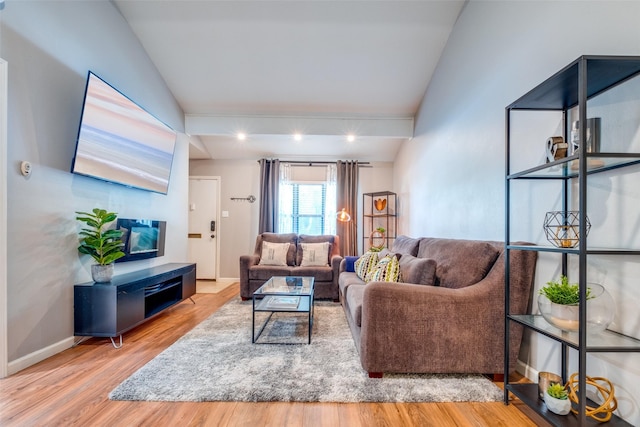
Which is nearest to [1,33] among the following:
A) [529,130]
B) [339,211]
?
[529,130]

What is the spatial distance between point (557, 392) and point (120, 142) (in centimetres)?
364

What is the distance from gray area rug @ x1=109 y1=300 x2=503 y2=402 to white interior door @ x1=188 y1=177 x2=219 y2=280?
281 centimetres

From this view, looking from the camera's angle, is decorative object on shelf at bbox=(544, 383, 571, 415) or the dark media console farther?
the dark media console

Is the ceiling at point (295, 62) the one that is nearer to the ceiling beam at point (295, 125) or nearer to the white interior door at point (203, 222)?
the ceiling beam at point (295, 125)

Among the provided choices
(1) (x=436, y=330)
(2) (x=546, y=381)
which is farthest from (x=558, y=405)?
(1) (x=436, y=330)

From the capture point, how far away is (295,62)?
3.46m

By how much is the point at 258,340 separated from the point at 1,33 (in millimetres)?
2729

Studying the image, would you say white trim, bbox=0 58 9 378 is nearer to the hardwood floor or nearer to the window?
the hardwood floor

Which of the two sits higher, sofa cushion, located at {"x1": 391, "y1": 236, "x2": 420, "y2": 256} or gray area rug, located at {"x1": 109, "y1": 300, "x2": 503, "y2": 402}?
sofa cushion, located at {"x1": 391, "y1": 236, "x2": 420, "y2": 256}

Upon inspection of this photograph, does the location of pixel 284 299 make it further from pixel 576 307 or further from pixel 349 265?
pixel 576 307

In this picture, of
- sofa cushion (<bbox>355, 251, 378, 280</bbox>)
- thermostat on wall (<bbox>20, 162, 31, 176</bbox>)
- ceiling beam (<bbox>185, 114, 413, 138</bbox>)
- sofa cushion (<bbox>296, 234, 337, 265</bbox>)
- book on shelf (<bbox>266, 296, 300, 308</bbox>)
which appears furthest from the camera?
sofa cushion (<bbox>296, 234, 337, 265</bbox>)

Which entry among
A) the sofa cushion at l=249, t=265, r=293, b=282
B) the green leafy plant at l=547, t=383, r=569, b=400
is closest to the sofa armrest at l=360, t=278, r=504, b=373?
the green leafy plant at l=547, t=383, r=569, b=400

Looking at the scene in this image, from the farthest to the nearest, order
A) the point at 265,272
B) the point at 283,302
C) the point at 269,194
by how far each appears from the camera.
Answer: the point at 269,194 → the point at 265,272 → the point at 283,302

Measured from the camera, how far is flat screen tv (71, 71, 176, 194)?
240cm
